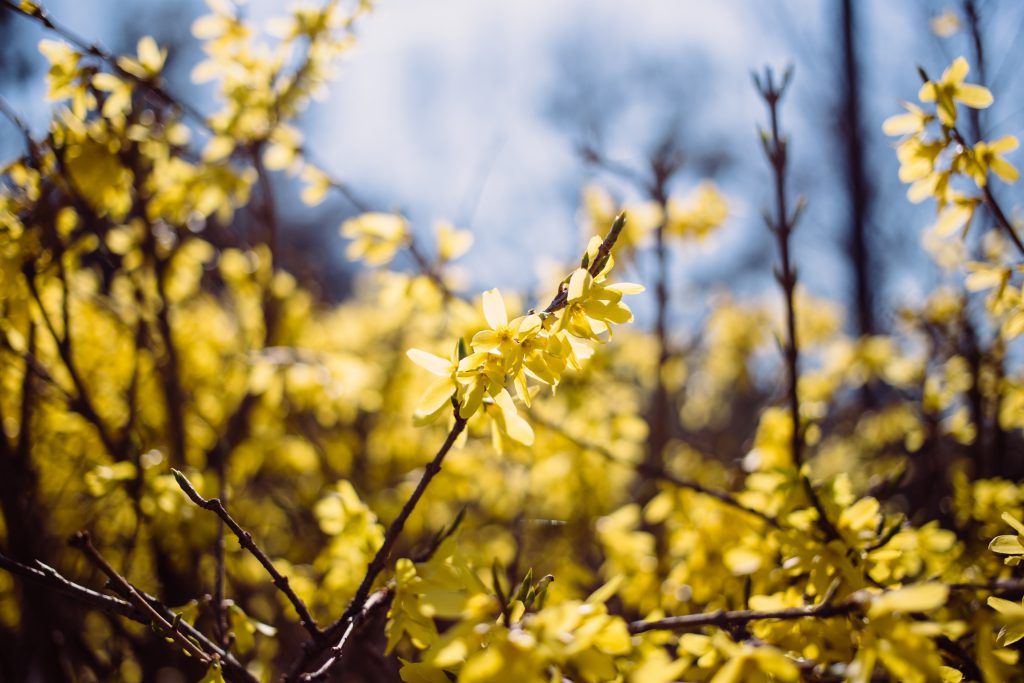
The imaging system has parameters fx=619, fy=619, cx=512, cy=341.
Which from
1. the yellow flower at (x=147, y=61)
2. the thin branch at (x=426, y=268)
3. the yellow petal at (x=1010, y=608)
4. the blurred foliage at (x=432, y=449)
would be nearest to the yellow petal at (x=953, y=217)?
the blurred foliage at (x=432, y=449)

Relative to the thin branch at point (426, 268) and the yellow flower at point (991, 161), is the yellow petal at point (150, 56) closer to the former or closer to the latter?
the thin branch at point (426, 268)

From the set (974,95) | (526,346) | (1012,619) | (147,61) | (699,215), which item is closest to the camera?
(1012,619)

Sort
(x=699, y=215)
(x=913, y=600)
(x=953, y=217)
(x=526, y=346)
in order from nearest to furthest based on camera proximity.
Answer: (x=913, y=600) → (x=526, y=346) → (x=953, y=217) → (x=699, y=215)

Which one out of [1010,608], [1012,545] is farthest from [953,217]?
[1010,608]

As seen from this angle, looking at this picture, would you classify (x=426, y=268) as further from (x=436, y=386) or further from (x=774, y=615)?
(x=774, y=615)

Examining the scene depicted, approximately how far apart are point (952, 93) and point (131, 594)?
1.79m

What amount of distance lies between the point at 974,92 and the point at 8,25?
3.08 m

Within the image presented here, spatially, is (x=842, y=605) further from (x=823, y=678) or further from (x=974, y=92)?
(x=974, y=92)

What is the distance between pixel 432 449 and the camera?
3193 mm

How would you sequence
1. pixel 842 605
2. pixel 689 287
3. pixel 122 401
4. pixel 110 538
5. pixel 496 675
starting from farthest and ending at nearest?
pixel 689 287 < pixel 122 401 < pixel 110 538 < pixel 842 605 < pixel 496 675

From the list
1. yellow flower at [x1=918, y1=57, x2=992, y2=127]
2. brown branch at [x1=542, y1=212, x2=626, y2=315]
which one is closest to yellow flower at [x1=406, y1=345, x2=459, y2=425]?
brown branch at [x1=542, y1=212, x2=626, y2=315]

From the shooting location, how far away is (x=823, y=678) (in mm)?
992

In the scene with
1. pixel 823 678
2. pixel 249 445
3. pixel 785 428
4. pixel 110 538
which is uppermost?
pixel 249 445

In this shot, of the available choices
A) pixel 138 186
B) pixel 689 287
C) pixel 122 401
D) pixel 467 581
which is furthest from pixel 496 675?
pixel 689 287
